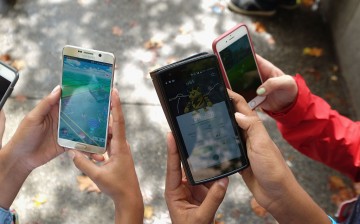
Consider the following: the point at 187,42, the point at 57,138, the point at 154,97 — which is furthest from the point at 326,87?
the point at 57,138

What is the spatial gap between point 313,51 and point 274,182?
2614 millimetres

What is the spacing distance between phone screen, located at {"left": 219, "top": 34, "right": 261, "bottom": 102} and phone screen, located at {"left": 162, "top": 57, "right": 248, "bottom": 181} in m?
0.40

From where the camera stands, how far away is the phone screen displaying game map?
1.66 m

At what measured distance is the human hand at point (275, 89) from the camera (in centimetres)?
209

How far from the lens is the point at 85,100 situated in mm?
1985

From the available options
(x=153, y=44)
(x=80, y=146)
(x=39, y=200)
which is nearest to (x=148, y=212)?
(x=39, y=200)

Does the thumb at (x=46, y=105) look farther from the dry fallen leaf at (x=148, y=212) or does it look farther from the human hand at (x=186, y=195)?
the dry fallen leaf at (x=148, y=212)

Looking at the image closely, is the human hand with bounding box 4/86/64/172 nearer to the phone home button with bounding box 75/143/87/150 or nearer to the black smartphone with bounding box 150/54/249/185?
the phone home button with bounding box 75/143/87/150

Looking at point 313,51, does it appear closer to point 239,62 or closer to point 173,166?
point 239,62

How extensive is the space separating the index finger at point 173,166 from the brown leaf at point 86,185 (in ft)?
4.13

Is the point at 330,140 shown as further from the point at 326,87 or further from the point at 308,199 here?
the point at 326,87

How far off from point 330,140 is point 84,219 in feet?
5.71

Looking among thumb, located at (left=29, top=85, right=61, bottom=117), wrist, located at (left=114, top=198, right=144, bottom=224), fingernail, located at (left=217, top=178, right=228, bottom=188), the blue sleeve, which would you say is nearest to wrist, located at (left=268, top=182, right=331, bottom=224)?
fingernail, located at (left=217, top=178, right=228, bottom=188)

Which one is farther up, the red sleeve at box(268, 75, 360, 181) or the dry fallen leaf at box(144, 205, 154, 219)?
the red sleeve at box(268, 75, 360, 181)
